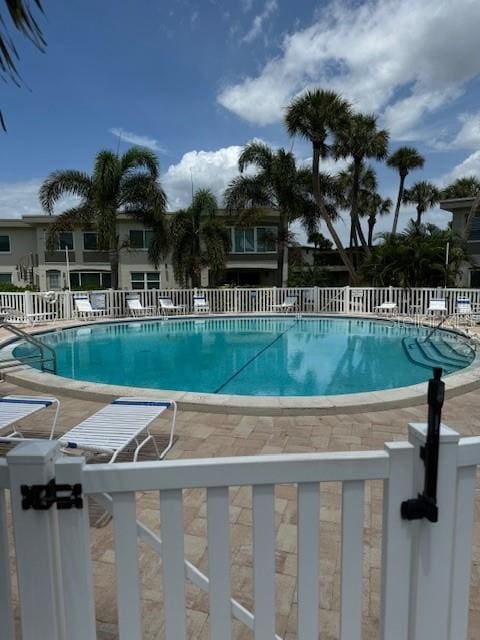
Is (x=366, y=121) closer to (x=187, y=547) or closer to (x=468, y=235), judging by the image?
(x=468, y=235)

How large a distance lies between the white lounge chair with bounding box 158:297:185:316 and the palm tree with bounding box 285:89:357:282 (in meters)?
8.44

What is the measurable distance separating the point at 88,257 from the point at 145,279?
3532 millimetres

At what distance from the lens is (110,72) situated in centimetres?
932

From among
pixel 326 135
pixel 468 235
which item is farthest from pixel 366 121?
pixel 468 235

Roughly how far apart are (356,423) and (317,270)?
17871 millimetres

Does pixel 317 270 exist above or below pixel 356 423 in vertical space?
above

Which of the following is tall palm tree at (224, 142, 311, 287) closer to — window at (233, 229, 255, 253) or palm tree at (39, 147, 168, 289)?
palm tree at (39, 147, 168, 289)

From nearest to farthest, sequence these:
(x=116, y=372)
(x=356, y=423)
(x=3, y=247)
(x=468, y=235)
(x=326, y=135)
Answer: (x=356, y=423) → (x=116, y=372) → (x=326, y=135) → (x=468, y=235) → (x=3, y=247)

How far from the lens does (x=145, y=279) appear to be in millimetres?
25000

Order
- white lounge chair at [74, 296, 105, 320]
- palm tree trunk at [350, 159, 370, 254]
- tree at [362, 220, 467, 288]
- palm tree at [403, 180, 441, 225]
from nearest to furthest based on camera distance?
white lounge chair at [74, 296, 105, 320]
tree at [362, 220, 467, 288]
palm tree trunk at [350, 159, 370, 254]
palm tree at [403, 180, 441, 225]

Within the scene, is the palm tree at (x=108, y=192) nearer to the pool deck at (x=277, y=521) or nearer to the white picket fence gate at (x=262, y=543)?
the pool deck at (x=277, y=521)

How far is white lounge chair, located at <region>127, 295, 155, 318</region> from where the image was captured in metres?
17.1

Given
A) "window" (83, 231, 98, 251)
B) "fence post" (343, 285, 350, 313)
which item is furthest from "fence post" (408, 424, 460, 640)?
"window" (83, 231, 98, 251)

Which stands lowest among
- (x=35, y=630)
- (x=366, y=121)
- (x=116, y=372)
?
(x=116, y=372)
